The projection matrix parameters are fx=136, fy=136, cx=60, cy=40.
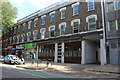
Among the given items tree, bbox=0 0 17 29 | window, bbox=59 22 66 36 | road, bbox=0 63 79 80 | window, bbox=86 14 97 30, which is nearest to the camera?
road, bbox=0 63 79 80

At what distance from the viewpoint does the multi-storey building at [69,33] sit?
1822 centimetres

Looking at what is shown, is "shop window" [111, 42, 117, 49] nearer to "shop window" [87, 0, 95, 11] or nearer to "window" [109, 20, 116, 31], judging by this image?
"window" [109, 20, 116, 31]

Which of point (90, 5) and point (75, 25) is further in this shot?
point (75, 25)

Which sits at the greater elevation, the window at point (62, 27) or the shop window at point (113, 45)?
the window at point (62, 27)

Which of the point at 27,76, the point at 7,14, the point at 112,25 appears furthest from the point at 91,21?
the point at 7,14

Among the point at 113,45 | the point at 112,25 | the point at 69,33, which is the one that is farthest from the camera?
the point at 69,33

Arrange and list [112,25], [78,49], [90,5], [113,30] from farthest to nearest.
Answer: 1. [78,49]
2. [90,5]
3. [112,25]
4. [113,30]

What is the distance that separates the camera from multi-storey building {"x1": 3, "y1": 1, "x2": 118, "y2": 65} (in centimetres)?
1822

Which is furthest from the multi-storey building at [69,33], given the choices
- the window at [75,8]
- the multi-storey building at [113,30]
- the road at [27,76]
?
the road at [27,76]

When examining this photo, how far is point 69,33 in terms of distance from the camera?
21.0 m

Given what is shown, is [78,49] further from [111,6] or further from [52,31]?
[111,6]

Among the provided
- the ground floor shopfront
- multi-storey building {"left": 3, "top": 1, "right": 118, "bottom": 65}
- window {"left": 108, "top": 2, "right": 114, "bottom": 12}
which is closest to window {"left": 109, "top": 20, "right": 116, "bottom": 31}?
multi-storey building {"left": 3, "top": 1, "right": 118, "bottom": 65}

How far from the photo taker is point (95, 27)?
18141mm

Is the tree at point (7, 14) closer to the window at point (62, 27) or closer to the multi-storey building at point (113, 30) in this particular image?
the window at point (62, 27)
